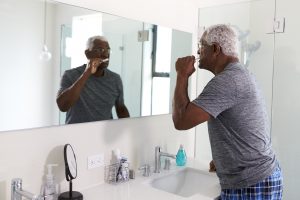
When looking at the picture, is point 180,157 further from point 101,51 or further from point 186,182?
point 101,51

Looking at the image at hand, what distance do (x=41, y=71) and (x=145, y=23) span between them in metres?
0.74

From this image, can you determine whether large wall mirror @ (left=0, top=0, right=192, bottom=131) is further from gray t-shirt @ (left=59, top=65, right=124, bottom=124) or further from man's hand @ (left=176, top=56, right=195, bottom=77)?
man's hand @ (left=176, top=56, right=195, bottom=77)

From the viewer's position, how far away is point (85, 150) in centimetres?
147

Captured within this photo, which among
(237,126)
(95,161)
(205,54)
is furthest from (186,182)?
(205,54)

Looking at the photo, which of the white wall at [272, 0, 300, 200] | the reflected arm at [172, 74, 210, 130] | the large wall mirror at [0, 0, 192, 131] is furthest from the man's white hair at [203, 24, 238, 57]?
the white wall at [272, 0, 300, 200]

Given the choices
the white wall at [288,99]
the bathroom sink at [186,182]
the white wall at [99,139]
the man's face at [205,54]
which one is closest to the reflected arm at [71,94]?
the white wall at [99,139]

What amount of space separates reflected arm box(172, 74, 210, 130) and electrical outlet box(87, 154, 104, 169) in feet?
1.70

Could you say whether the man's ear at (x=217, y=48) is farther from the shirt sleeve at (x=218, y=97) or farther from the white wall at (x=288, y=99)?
the white wall at (x=288, y=99)

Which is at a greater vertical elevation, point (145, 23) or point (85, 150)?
point (145, 23)

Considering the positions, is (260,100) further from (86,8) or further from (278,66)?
(278,66)

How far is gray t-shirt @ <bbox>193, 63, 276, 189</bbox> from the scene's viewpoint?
1.17 meters

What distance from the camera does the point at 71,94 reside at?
1395mm

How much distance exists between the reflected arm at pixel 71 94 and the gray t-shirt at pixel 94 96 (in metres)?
0.02

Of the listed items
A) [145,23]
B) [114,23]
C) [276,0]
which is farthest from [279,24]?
[114,23]
